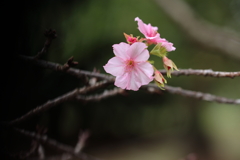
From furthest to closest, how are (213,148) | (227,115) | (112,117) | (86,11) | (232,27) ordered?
(213,148)
(227,115)
(112,117)
(232,27)
(86,11)

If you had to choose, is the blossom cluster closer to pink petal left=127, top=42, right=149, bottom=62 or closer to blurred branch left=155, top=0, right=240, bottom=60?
pink petal left=127, top=42, right=149, bottom=62

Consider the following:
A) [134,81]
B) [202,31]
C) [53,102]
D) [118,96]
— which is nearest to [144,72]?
[134,81]

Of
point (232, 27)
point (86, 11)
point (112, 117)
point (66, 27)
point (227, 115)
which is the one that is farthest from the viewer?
point (227, 115)

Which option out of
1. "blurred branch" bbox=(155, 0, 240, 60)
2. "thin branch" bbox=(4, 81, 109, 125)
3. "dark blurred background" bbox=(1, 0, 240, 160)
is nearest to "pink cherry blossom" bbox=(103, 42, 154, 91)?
"thin branch" bbox=(4, 81, 109, 125)

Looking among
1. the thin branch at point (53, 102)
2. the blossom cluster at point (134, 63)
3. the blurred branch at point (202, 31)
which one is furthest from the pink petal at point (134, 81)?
the blurred branch at point (202, 31)

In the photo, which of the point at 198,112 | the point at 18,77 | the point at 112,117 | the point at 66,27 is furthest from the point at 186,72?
the point at 198,112

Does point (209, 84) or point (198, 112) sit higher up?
point (209, 84)

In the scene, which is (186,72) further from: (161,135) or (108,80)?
(161,135)

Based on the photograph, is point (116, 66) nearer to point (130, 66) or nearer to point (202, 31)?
point (130, 66)
